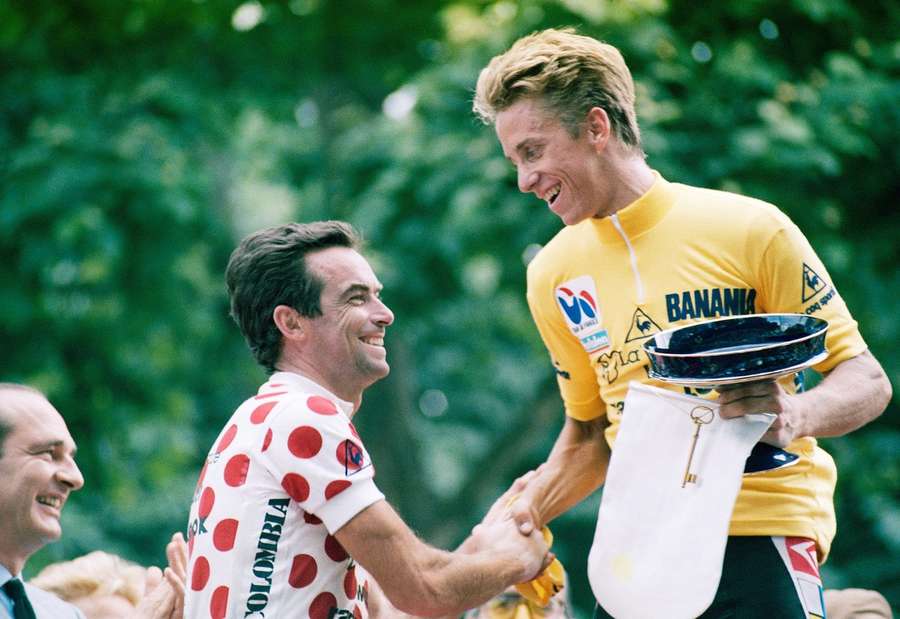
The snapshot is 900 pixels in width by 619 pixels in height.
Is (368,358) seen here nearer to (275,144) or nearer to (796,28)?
(796,28)

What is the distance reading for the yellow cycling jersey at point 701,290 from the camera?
3.25 meters

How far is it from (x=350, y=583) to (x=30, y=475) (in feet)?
3.47

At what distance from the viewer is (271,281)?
3.65 m

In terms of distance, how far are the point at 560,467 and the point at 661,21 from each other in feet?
17.7

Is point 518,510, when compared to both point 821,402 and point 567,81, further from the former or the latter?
point 567,81

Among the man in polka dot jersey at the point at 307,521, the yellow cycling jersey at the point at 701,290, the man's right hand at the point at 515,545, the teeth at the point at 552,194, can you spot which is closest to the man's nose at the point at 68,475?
the man in polka dot jersey at the point at 307,521

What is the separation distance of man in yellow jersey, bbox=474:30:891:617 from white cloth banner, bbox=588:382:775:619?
12 cm

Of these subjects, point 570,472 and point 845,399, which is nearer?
point 845,399

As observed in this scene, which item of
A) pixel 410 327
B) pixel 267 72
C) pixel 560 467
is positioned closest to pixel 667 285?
pixel 560 467

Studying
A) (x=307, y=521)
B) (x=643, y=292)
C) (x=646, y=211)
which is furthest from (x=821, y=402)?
(x=307, y=521)

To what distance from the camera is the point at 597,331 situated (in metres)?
3.53

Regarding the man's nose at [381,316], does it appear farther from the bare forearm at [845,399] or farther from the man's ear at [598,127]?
the bare forearm at [845,399]

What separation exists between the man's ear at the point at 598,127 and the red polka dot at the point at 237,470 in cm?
121

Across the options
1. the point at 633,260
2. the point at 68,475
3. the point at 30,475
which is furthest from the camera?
the point at 68,475
